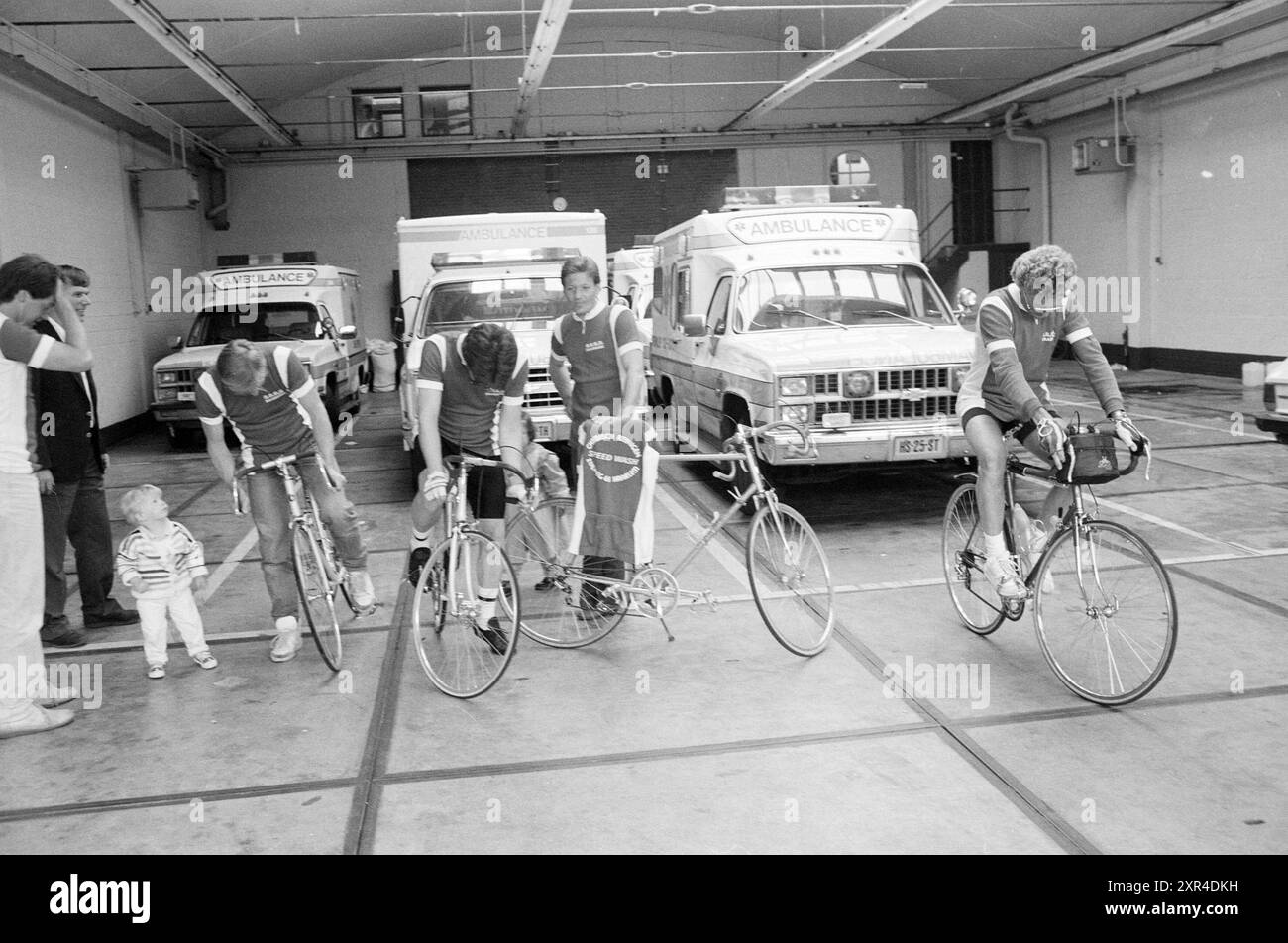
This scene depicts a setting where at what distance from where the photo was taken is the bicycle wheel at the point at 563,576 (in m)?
5.91

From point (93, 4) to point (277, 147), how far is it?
11.5m

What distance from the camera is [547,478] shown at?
21.1 feet

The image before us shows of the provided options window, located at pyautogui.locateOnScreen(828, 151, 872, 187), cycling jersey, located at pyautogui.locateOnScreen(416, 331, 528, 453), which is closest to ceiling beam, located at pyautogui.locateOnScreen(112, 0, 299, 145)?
cycling jersey, located at pyautogui.locateOnScreen(416, 331, 528, 453)

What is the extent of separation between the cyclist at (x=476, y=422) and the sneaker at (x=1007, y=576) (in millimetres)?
2305

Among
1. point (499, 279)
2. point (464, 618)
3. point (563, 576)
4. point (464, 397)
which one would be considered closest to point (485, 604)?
point (464, 618)

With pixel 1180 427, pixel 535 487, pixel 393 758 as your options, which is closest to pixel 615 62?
pixel 1180 427

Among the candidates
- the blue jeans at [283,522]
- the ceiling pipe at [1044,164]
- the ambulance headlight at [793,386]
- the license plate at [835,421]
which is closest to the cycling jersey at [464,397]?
the blue jeans at [283,522]

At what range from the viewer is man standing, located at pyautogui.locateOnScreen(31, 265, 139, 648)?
6434mm

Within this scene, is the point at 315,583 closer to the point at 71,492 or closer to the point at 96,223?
the point at 71,492

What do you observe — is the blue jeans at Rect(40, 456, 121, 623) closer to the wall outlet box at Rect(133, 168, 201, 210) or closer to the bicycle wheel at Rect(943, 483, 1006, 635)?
the bicycle wheel at Rect(943, 483, 1006, 635)

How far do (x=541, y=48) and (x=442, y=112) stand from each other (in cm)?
1015

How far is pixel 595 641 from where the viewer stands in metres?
6.20

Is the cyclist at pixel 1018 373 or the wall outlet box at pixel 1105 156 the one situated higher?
the wall outlet box at pixel 1105 156

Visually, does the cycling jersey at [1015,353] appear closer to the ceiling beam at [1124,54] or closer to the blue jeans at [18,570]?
the blue jeans at [18,570]
